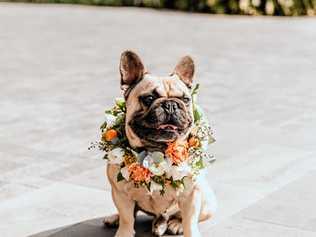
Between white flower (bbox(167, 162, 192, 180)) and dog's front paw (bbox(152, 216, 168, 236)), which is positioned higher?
white flower (bbox(167, 162, 192, 180))

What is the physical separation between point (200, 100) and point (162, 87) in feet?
15.3

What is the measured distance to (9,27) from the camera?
50.6ft

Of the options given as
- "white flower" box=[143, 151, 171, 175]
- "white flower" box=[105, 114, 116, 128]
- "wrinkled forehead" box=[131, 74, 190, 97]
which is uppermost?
"wrinkled forehead" box=[131, 74, 190, 97]

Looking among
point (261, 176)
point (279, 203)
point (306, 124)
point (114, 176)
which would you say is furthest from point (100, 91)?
point (114, 176)

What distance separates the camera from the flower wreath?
432 centimetres

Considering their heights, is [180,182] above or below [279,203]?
above

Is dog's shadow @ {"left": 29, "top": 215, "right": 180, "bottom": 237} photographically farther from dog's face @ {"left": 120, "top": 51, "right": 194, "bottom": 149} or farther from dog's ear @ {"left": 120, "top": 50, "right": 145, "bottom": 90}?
dog's ear @ {"left": 120, "top": 50, "right": 145, "bottom": 90}

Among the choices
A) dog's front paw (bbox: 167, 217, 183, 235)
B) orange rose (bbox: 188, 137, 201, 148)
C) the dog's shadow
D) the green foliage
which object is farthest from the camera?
the green foliage

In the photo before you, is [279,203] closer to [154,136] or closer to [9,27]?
[154,136]

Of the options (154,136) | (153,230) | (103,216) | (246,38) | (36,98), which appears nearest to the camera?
(154,136)

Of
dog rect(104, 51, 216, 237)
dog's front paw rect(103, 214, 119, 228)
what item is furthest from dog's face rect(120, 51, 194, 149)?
dog's front paw rect(103, 214, 119, 228)

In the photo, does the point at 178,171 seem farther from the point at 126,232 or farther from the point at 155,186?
the point at 126,232

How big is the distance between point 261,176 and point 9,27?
10203mm

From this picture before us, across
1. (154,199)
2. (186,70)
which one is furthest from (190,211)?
(186,70)
